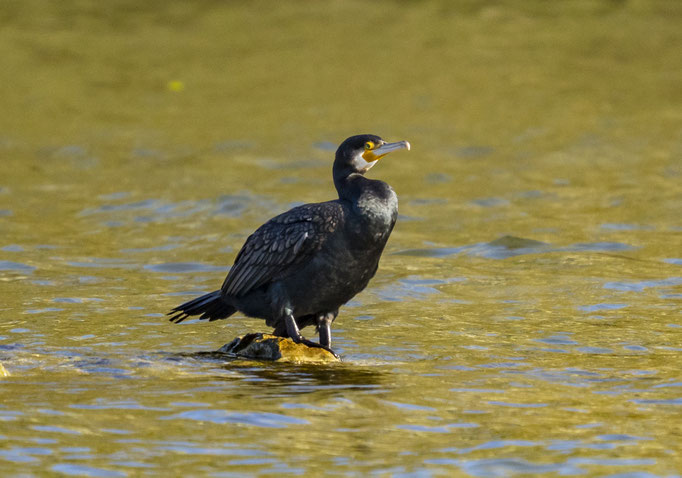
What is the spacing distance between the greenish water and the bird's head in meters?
1.26

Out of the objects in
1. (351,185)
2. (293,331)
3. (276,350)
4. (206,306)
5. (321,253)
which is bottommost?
(276,350)

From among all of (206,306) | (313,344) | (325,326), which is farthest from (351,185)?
(206,306)

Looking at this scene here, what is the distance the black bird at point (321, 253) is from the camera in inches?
316

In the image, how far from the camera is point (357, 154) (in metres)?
8.44

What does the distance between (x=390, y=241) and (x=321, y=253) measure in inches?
217

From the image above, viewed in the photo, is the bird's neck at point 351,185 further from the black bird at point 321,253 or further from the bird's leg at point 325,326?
the bird's leg at point 325,326

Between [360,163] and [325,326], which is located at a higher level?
[360,163]

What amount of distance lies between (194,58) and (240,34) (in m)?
1.26

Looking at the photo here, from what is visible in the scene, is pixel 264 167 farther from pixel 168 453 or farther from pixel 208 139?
pixel 168 453

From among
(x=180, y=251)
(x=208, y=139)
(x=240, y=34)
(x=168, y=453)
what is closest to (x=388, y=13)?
(x=240, y=34)

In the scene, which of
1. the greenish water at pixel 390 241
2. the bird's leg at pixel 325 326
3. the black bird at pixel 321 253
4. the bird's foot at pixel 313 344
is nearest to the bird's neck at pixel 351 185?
the black bird at pixel 321 253

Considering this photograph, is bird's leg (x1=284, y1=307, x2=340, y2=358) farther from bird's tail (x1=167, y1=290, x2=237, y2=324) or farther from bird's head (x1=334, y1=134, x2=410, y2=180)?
bird's head (x1=334, y1=134, x2=410, y2=180)

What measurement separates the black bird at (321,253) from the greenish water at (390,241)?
54 cm

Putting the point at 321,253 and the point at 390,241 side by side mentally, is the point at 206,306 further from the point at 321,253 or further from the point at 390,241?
the point at 390,241
